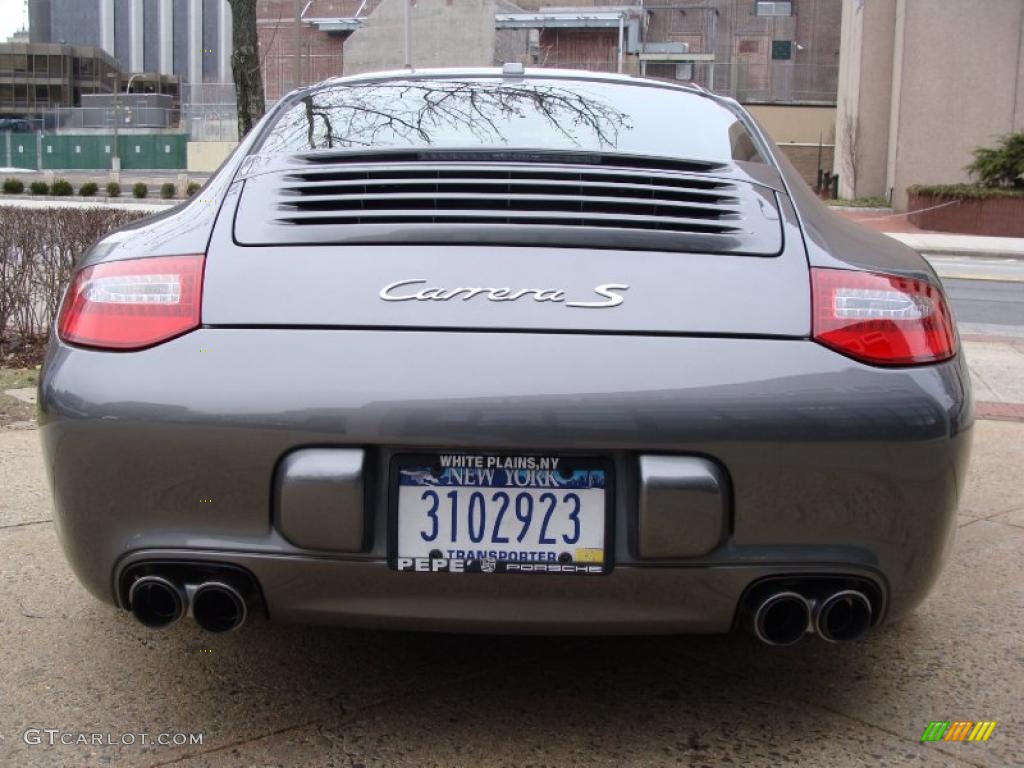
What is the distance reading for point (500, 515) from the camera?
84.9 inches

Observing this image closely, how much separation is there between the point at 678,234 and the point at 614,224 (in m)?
0.13

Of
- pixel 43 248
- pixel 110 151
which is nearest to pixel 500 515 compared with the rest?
pixel 43 248

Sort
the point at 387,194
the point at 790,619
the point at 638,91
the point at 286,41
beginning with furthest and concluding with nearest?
the point at 286,41
the point at 638,91
the point at 387,194
the point at 790,619

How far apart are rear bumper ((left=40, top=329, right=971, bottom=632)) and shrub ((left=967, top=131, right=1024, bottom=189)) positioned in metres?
28.6

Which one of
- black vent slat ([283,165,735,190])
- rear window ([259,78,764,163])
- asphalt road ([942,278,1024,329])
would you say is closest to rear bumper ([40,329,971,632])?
black vent slat ([283,165,735,190])

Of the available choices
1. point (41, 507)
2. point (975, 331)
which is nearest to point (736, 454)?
point (41, 507)

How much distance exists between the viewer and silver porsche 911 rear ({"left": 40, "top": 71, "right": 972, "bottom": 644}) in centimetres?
211

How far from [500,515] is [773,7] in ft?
207

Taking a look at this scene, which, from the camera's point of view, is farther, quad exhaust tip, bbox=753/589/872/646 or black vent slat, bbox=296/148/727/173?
black vent slat, bbox=296/148/727/173

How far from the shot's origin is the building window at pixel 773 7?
196ft

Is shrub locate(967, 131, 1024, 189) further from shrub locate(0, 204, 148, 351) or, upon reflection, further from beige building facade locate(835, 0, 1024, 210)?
shrub locate(0, 204, 148, 351)

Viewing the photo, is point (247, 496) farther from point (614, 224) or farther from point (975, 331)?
point (975, 331)

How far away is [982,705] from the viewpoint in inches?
104

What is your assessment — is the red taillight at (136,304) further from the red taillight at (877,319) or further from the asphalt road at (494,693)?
the red taillight at (877,319)
